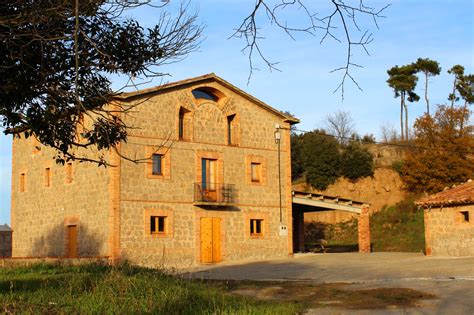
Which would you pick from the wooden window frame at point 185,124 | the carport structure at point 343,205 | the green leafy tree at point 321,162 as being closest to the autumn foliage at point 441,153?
the green leafy tree at point 321,162

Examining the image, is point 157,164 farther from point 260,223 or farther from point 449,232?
point 449,232

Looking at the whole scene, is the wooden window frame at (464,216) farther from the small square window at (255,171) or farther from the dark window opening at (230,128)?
the dark window opening at (230,128)

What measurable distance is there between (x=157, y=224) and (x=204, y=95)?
22.6 ft

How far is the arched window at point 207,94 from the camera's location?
30859mm

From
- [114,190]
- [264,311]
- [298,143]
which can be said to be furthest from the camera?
[298,143]

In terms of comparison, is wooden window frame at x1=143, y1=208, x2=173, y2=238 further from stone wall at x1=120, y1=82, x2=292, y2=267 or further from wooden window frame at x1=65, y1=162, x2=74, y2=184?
wooden window frame at x1=65, y1=162, x2=74, y2=184

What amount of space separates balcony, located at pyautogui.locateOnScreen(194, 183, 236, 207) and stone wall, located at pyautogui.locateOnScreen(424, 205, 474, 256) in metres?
8.99

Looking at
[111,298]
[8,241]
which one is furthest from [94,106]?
[8,241]

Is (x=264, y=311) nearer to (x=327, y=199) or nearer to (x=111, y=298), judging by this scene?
(x=111, y=298)

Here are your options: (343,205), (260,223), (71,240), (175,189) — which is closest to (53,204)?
(71,240)

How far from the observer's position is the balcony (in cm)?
2964

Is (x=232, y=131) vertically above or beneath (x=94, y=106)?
above

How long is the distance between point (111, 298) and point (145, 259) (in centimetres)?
1719

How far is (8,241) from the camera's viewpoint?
36.7 meters
